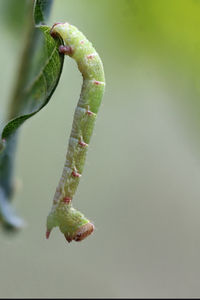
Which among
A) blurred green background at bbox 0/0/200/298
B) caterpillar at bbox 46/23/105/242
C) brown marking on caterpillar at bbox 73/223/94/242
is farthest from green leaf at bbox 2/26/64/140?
blurred green background at bbox 0/0/200/298

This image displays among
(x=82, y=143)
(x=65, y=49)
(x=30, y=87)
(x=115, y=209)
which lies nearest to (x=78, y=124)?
(x=82, y=143)

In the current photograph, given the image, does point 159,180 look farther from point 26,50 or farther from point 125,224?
point 26,50

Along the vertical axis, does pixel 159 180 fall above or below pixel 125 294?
above

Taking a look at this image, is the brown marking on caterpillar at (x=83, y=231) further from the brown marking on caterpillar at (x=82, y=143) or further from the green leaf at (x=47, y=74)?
the green leaf at (x=47, y=74)

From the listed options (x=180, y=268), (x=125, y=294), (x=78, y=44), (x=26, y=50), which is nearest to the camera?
(x=78, y=44)

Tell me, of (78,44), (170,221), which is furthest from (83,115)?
(170,221)

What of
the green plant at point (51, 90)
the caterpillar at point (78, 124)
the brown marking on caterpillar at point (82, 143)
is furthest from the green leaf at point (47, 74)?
the brown marking on caterpillar at point (82, 143)

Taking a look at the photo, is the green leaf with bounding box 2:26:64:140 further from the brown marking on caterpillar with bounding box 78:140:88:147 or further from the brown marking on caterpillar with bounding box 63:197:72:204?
the brown marking on caterpillar with bounding box 63:197:72:204
